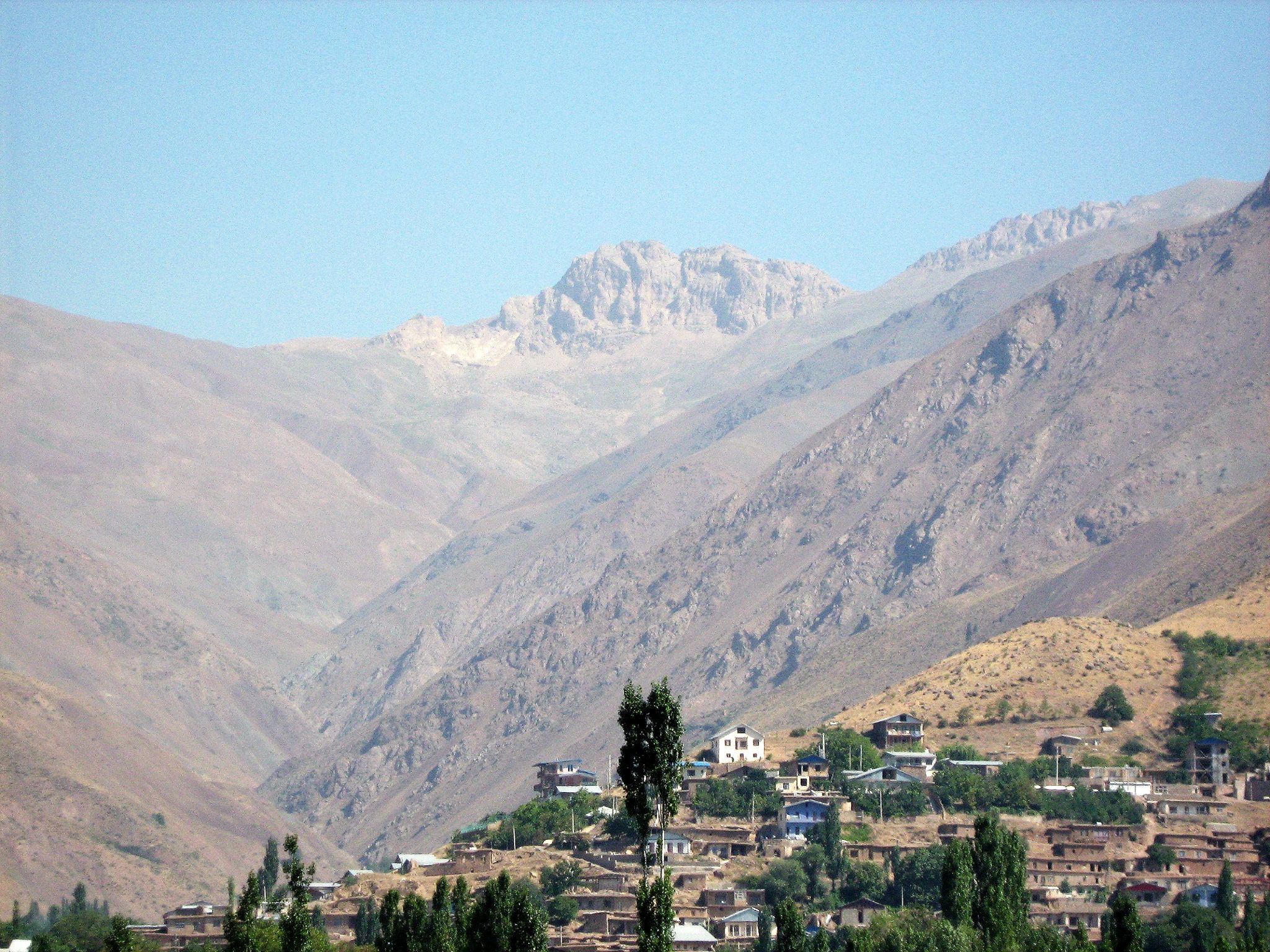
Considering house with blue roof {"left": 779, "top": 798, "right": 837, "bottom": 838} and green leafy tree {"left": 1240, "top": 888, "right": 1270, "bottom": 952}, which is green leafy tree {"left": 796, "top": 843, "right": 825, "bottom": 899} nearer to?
house with blue roof {"left": 779, "top": 798, "right": 837, "bottom": 838}

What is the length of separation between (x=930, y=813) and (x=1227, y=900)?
74.1 ft

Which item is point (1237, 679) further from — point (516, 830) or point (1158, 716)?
point (516, 830)

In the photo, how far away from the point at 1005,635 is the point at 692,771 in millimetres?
42383

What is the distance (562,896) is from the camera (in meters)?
118

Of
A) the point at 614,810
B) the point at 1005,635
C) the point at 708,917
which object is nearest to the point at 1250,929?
the point at 708,917

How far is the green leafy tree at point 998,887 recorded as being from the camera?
319 ft

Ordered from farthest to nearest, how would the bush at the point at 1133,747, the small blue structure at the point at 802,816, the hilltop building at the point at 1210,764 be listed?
the bush at the point at 1133,747, the hilltop building at the point at 1210,764, the small blue structure at the point at 802,816

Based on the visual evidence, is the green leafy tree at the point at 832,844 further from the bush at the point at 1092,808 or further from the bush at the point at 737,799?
the bush at the point at 1092,808

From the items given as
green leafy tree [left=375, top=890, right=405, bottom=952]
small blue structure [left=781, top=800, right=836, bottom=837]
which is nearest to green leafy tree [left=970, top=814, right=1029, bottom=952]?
green leafy tree [left=375, top=890, right=405, bottom=952]

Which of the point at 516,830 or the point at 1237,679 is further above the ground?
the point at 1237,679

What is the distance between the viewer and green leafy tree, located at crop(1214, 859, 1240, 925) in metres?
112

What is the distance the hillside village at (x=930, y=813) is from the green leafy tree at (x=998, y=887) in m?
3.36

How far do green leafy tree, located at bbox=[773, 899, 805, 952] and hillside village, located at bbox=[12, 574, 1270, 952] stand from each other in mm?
14396

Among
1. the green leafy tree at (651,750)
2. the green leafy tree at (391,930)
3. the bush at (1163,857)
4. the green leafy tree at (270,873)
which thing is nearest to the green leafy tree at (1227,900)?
the bush at (1163,857)
